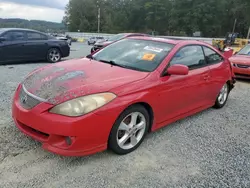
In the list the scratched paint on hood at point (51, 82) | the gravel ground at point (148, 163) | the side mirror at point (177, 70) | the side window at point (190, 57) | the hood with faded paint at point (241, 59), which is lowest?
the gravel ground at point (148, 163)

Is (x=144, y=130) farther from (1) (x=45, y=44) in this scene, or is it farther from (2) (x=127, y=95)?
(1) (x=45, y=44)

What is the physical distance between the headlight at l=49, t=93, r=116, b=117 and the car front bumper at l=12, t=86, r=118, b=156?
51 mm

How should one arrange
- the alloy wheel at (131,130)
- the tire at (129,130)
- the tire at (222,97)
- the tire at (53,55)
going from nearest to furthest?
the tire at (129,130)
the alloy wheel at (131,130)
the tire at (222,97)
the tire at (53,55)

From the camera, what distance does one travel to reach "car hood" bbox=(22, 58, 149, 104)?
2.74 metres

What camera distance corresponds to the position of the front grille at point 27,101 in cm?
276

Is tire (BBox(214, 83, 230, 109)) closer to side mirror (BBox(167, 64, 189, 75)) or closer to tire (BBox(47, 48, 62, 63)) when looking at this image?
side mirror (BBox(167, 64, 189, 75))

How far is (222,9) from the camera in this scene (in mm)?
55312

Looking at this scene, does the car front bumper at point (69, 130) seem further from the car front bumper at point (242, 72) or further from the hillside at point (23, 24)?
the hillside at point (23, 24)

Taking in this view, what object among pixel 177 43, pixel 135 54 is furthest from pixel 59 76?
pixel 177 43

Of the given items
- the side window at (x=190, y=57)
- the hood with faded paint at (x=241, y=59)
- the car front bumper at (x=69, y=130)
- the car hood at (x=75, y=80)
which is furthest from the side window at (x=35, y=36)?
the car front bumper at (x=69, y=130)

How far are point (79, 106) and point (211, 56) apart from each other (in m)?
2.99

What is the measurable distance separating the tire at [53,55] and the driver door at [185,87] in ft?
23.6

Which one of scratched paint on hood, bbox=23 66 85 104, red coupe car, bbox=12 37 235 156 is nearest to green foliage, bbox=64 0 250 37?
red coupe car, bbox=12 37 235 156

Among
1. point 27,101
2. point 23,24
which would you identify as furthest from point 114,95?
point 23,24
